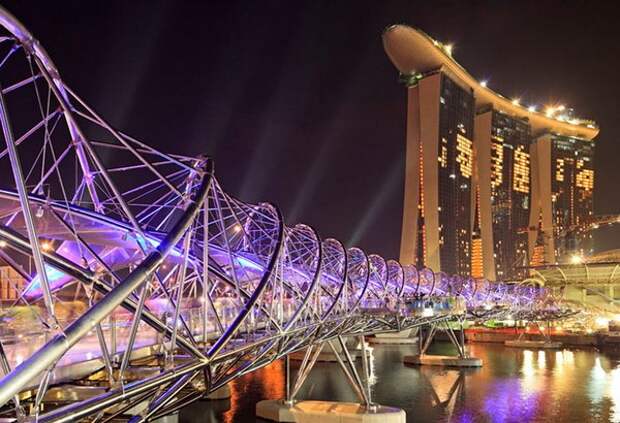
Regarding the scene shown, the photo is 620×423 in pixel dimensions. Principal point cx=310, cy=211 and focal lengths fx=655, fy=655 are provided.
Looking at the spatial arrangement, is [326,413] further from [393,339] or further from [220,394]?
[393,339]

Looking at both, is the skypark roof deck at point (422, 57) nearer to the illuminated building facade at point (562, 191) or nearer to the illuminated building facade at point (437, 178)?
the illuminated building facade at point (437, 178)

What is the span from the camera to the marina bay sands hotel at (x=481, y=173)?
13350 cm

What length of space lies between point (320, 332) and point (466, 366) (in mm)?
33218

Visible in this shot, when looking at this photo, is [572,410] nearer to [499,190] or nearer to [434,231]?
[434,231]

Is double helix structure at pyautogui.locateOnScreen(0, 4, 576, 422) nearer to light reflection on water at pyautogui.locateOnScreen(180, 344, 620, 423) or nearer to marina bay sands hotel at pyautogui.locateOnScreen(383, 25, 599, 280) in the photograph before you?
light reflection on water at pyautogui.locateOnScreen(180, 344, 620, 423)

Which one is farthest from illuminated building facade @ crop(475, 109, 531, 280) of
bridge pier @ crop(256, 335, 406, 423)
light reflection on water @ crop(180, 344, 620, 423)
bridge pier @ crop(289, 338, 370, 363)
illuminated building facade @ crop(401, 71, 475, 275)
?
bridge pier @ crop(256, 335, 406, 423)

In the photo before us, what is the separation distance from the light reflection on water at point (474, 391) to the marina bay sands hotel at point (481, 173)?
69.9m

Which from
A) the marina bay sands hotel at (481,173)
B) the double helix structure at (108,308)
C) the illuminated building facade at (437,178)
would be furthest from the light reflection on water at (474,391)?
the marina bay sands hotel at (481,173)

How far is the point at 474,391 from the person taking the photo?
1820 inches

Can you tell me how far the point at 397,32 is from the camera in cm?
13138

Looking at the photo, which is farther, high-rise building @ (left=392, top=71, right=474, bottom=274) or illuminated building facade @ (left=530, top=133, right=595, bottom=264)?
illuminated building facade @ (left=530, top=133, right=595, bottom=264)

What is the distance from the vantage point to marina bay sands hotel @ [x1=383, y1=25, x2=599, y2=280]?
5256 inches

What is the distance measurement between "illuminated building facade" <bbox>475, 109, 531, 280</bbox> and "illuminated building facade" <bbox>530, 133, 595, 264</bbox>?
5.17m

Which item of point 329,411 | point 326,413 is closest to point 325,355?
point 329,411
